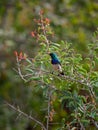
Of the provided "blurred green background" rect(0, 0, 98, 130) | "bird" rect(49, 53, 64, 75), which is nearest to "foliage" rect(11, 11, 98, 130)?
"bird" rect(49, 53, 64, 75)

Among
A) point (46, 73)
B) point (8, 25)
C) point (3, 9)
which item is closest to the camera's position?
point (46, 73)

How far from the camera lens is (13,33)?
7.70 meters

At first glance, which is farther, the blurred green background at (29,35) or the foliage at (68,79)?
the blurred green background at (29,35)

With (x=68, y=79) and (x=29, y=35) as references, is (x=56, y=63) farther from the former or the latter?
(x=29, y=35)

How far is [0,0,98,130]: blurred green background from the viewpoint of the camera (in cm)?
716

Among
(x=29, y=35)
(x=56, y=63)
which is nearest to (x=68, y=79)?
(x=56, y=63)

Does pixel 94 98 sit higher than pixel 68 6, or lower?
lower

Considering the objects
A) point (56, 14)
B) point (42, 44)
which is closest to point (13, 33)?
point (56, 14)

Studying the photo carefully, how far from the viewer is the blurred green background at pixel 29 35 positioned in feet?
23.5

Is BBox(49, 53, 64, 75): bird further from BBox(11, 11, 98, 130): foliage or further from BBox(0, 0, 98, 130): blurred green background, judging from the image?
BBox(0, 0, 98, 130): blurred green background

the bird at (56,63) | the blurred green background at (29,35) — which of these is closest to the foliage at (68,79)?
the bird at (56,63)

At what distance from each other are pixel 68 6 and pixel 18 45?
2.96 feet

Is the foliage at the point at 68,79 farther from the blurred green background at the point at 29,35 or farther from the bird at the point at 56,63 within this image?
the blurred green background at the point at 29,35

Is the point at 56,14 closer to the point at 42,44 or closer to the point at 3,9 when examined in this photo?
the point at 3,9
